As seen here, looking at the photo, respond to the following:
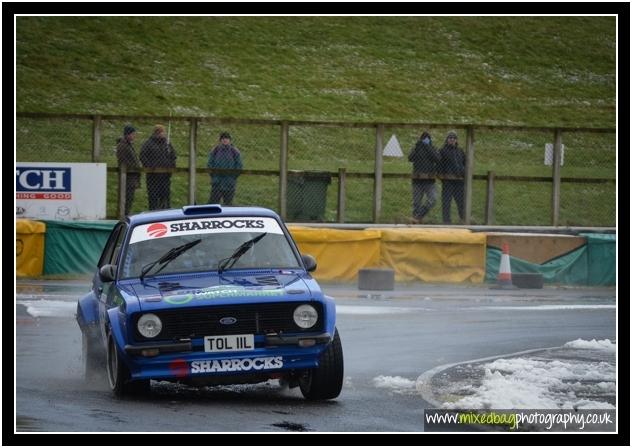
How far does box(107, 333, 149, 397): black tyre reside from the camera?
32.7 feet

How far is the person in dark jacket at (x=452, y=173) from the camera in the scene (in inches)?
880

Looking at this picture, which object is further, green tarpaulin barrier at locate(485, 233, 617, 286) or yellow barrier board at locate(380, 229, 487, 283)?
green tarpaulin barrier at locate(485, 233, 617, 286)

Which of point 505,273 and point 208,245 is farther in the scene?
point 505,273

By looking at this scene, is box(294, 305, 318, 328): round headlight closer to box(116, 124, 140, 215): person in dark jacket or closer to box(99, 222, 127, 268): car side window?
box(99, 222, 127, 268): car side window

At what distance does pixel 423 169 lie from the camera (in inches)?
877

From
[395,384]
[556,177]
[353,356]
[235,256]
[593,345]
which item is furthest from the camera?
[556,177]

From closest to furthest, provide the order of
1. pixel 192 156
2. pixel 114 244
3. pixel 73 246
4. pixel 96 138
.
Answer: pixel 114 244
pixel 73 246
pixel 96 138
pixel 192 156

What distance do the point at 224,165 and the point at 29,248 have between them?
3782 mm

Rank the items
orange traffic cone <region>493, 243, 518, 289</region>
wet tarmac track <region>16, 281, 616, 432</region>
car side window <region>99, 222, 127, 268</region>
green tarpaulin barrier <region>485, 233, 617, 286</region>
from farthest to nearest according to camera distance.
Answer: green tarpaulin barrier <region>485, 233, 617, 286</region>
orange traffic cone <region>493, 243, 518, 289</region>
car side window <region>99, 222, 127, 268</region>
wet tarmac track <region>16, 281, 616, 432</region>

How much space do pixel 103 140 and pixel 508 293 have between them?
26.6 feet

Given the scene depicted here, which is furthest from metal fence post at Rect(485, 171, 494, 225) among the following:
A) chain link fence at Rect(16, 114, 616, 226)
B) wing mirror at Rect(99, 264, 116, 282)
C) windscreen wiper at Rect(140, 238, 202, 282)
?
wing mirror at Rect(99, 264, 116, 282)

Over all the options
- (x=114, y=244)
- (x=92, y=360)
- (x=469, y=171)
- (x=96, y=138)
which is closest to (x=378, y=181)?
(x=469, y=171)

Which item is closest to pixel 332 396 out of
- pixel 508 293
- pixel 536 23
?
pixel 508 293

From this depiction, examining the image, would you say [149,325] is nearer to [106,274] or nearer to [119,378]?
[119,378]
